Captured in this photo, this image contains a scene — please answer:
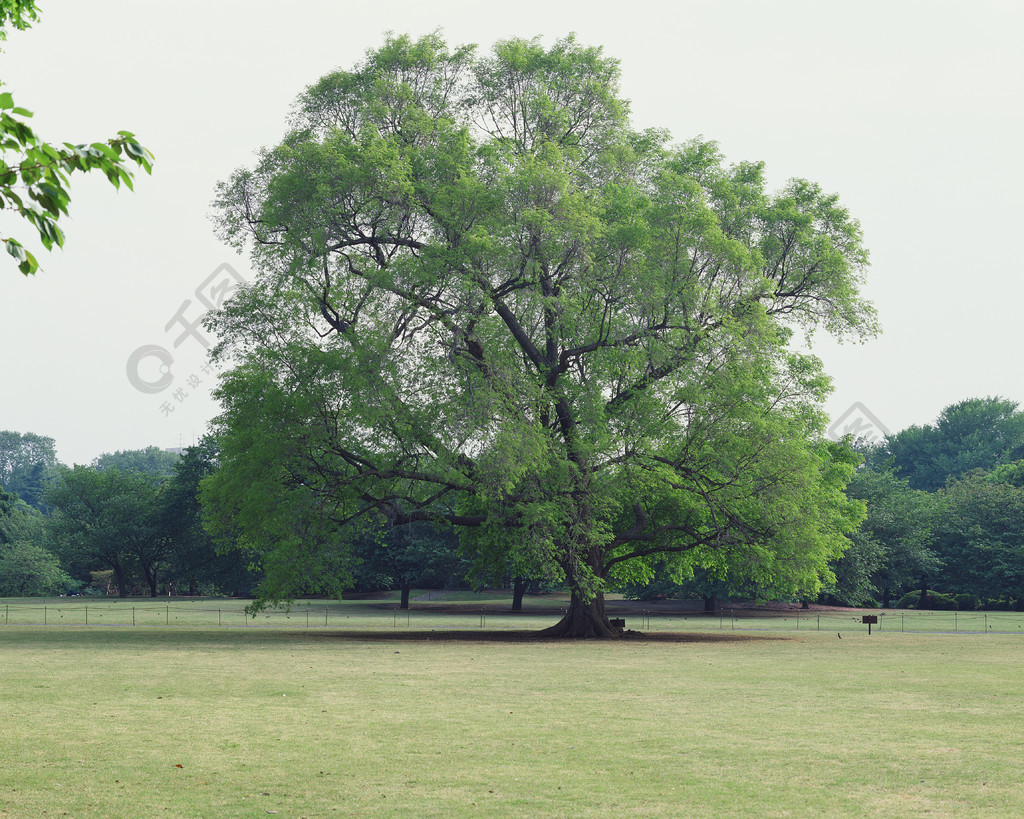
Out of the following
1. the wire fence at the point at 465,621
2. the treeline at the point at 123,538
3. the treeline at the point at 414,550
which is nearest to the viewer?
the wire fence at the point at 465,621

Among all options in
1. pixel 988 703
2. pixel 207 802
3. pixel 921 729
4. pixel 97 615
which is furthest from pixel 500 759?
pixel 97 615

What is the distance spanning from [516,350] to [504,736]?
88.9 ft

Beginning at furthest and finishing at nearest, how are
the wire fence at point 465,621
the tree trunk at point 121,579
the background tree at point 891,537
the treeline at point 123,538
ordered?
the tree trunk at point 121,579
the treeline at point 123,538
the background tree at point 891,537
the wire fence at point 465,621

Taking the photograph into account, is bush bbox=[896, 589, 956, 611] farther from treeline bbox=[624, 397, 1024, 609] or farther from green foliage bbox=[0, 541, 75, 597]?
green foliage bbox=[0, 541, 75, 597]

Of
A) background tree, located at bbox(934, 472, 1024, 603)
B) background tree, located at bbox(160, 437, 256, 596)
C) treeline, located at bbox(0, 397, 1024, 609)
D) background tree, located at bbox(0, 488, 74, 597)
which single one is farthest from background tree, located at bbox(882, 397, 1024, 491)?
background tree, located at bbox(0, 488, 74, 597)

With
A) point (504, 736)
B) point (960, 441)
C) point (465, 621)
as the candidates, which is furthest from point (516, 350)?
point (960, 441)

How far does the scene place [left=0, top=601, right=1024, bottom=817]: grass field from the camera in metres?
9.84

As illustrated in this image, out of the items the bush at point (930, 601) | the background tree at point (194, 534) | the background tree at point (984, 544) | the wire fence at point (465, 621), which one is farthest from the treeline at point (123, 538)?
the background tree at point (984, 544)

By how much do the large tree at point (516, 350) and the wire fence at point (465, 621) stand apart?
10470 millimetres

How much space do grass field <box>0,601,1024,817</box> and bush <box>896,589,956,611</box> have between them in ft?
190

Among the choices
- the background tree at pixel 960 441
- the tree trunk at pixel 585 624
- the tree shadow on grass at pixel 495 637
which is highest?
the background tree at pixel 960 441

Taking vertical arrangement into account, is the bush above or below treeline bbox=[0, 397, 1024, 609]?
below

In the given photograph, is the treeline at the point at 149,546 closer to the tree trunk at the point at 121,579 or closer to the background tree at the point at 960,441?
the tree trunk at the point at 121,579

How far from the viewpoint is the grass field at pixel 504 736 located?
32.3ft
